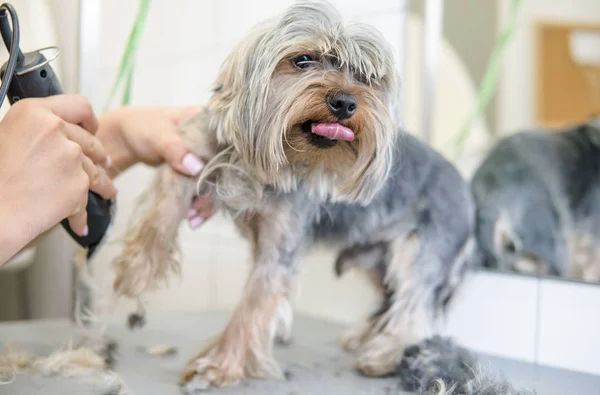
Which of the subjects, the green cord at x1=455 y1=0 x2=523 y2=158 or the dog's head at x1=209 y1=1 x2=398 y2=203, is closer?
the dog's head at x1=209 y1=1 x2=398 y2=203

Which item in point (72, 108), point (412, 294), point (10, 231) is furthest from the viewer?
point (412, 294)

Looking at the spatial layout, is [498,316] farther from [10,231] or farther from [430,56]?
[10,231]

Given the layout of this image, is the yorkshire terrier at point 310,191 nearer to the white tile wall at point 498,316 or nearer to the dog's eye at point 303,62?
the dog's eye at point 303,62

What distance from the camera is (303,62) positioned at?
732 mm

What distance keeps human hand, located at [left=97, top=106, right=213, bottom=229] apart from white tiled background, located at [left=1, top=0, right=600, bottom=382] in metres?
0.03

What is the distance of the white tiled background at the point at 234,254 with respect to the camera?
0.95 m

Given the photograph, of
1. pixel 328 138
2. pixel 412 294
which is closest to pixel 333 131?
pixel 328 138

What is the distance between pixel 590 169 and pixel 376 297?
554 millimetres

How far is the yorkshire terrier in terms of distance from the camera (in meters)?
0.73

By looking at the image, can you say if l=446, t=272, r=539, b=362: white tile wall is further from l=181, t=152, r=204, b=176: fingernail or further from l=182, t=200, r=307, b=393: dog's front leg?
l=181, t=152, r=204, b=176: fingernail

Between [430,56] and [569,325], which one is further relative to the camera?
[430,56]

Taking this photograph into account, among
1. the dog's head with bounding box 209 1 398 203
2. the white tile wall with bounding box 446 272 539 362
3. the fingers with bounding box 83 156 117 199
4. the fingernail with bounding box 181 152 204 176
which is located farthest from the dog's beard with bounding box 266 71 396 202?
the white tile wall with bounding box 446 272 539 362

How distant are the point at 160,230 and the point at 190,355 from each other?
0.24 meters

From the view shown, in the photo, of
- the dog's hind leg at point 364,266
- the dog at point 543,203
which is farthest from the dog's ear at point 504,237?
the dog's hind leg at point 364,266
